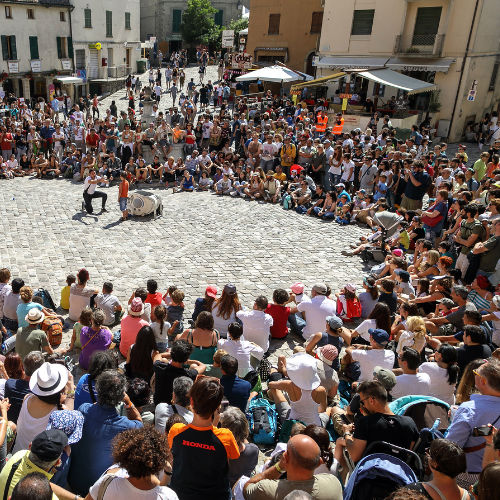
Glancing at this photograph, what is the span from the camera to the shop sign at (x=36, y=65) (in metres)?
35.0

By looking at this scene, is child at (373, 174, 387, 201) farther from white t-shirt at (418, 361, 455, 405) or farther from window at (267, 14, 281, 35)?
window at (267, 14, 281, 35)

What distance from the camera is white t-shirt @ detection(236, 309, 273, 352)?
7.09 metres

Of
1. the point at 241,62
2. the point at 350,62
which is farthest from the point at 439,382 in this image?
the point at 241,62

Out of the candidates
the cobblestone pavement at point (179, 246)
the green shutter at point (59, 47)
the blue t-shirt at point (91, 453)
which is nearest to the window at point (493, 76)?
the cobblestone pavement at point (179, 246)

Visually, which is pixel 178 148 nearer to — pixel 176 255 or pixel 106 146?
pixel 106 146

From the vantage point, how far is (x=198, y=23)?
51.3m

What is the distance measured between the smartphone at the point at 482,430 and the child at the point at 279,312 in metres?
4.03

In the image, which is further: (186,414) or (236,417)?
(186,414)

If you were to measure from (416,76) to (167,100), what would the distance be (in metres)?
16.2

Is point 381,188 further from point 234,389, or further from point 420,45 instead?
point 420,45

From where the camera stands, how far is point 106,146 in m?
19.6

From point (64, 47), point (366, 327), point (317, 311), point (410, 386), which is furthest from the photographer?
point (64, 47)

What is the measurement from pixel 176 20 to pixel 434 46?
119ft

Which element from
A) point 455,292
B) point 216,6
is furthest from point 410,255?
point 216,6
